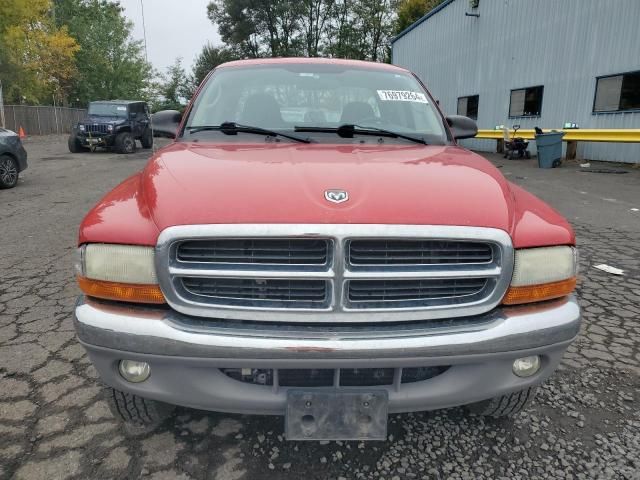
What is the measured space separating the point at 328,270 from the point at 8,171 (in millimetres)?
9832

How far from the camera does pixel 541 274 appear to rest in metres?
1.83

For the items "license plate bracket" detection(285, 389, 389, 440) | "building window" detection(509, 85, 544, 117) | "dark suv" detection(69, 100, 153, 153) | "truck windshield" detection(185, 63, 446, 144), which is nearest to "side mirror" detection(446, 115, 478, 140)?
"truck windshield" detection(185, 63, 446, 144)

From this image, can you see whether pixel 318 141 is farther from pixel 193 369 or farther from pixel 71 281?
pixel 71 281

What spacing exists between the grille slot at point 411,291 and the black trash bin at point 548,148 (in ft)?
42.5

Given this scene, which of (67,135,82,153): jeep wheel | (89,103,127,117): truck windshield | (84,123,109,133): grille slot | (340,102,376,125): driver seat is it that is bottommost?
(67,135,82,153): jeep wheel

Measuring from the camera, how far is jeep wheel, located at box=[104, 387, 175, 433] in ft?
6.72

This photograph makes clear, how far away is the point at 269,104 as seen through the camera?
9.85ft

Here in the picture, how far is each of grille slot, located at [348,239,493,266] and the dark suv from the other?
18209 millimetres

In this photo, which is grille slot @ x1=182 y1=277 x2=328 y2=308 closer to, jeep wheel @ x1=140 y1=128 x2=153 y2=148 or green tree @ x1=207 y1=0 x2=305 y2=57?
jeep wheel @ x1=140 y1=128 x2=153 y2=148

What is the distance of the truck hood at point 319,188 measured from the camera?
173 cm

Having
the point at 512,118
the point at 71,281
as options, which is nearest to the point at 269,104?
the point at 71,281

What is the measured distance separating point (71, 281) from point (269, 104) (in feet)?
8.37

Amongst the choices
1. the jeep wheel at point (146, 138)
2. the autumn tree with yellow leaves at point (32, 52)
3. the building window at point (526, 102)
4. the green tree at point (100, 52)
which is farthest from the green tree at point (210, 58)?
the building window at point (526, 102)

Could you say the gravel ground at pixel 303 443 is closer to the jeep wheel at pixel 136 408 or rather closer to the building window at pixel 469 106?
the jeep wheel at pixel 136 408
